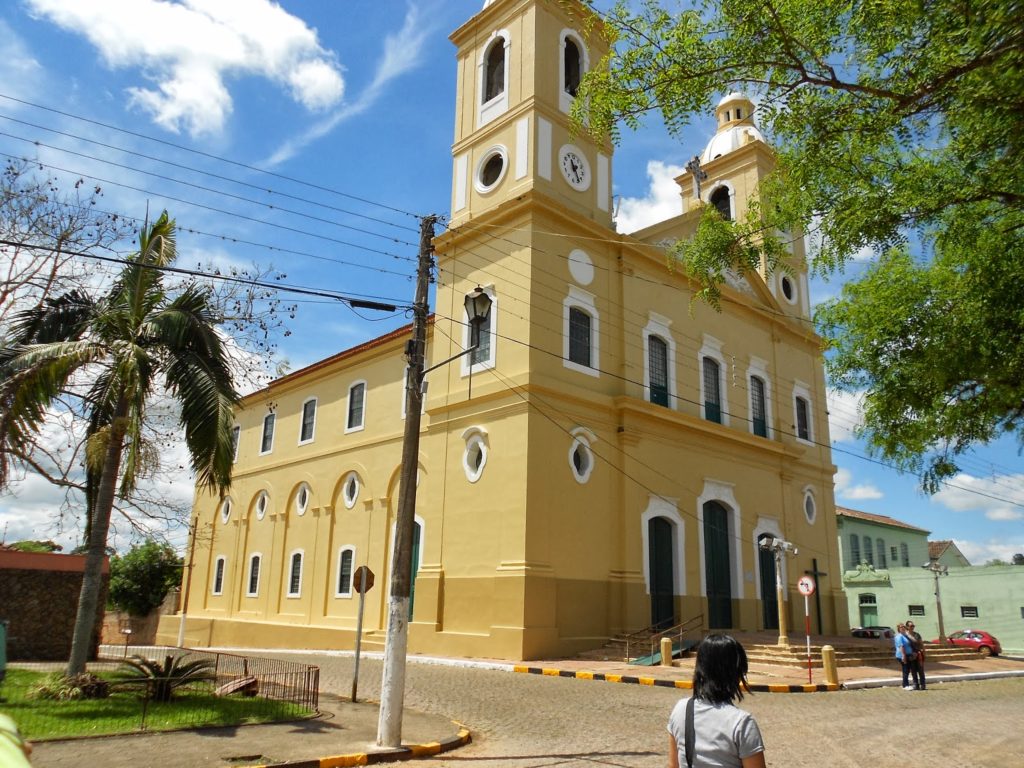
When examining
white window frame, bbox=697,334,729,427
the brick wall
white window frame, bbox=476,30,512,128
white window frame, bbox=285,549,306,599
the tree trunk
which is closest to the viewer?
the tree trunk

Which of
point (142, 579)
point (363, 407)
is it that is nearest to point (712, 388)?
point (363, 407)

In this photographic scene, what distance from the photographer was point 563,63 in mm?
22641

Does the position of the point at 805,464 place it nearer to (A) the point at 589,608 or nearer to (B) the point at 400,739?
(A) the point at 589,608

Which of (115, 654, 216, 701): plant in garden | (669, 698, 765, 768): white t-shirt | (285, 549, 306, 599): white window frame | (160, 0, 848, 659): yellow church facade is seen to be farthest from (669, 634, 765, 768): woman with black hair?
(285, 549, 306, 599): white window frame

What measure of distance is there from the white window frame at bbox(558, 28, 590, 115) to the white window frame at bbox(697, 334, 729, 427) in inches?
317

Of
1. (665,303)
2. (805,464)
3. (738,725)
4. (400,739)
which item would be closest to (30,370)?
(400,739)

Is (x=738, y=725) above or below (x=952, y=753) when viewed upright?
above

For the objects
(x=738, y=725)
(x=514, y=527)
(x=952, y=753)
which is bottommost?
(x=952, y=753)

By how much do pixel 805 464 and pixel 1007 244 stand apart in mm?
19944

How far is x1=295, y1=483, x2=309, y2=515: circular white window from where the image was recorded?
2809cm

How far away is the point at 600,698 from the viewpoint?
12766 mm

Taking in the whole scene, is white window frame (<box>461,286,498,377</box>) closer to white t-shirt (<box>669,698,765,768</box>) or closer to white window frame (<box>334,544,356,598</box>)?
white window frame (<box>334,544,356,598</box>)

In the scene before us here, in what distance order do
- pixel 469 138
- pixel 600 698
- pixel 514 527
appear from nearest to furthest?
pixel 600 698 < pixel 514 527 < pixel 469 138

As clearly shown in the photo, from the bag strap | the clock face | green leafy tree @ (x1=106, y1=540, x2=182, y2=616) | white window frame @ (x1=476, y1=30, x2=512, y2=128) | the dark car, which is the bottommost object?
the dark car
